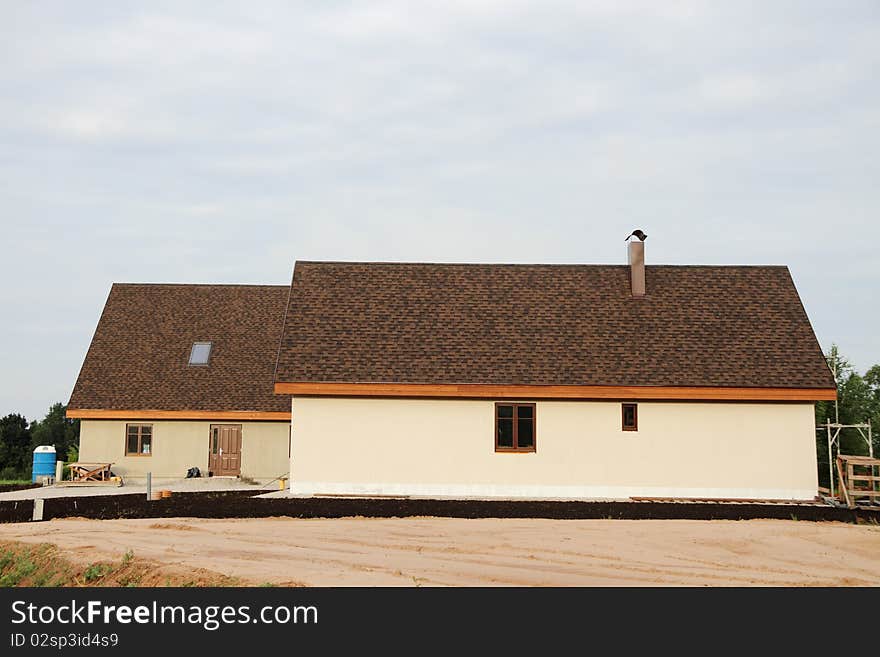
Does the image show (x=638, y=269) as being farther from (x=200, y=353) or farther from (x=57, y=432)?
(x=57, y=432)

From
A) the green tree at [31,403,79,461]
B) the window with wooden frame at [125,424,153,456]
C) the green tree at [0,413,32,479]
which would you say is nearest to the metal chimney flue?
the window with wooden frame at [125,424,153,456]

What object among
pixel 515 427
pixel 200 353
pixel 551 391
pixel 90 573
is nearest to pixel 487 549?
pixel 90 573

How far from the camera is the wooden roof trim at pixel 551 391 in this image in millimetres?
23812

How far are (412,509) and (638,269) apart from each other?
38.2 ft

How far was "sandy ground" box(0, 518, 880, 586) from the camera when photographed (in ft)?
38.5

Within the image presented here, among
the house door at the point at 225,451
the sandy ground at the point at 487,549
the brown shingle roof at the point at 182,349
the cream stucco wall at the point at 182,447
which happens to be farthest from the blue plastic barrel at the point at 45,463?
the sandy ground at the point at 487,549

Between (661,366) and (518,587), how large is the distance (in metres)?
14.8

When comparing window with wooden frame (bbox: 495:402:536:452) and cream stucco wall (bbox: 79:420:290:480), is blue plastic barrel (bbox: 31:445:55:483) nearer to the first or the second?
cream stucco wall (bbox: 79:420:290:480)

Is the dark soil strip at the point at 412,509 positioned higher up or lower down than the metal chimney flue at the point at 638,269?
lower down

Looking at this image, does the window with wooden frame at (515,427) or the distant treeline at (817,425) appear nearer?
the window with wooden frame at (515,427)

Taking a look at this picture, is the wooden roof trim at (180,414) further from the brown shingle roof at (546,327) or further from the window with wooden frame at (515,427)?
the window with wooden frame at (515,427)

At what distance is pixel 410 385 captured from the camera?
942 inches

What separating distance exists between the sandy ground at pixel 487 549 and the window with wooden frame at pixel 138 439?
15478 mm

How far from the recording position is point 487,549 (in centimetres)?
1378
